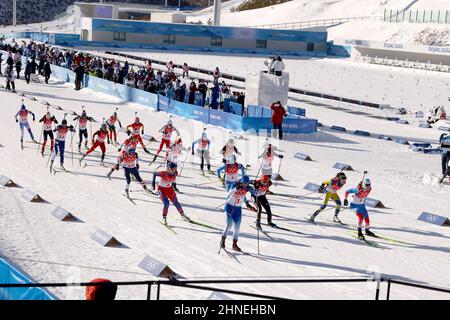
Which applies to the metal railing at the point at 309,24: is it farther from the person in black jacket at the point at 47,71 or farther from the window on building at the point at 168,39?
the person in black jacket at the point at 47,71

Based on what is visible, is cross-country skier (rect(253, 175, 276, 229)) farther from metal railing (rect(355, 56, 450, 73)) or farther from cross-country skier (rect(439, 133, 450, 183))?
metal railing (rect(355, 56, 450, 73))

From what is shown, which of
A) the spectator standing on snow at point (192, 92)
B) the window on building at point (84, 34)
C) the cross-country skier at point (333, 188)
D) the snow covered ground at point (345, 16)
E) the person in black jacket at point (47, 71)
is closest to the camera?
the cross-country skier at point (333, 188)

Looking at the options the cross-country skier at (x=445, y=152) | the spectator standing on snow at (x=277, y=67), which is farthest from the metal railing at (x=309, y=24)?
the cross-country skier at (x=445, y=152)

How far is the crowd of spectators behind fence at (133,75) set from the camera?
114 feet

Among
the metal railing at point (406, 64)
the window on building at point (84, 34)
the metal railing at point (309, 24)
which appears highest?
the metal railing at point (309, 24)

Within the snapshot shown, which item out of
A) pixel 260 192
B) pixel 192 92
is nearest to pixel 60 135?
pixel 260 192

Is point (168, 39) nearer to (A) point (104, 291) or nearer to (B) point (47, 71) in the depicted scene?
(B) point (47, 71)

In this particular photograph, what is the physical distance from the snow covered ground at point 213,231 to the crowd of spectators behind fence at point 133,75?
730 cm

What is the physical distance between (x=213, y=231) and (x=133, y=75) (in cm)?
2388

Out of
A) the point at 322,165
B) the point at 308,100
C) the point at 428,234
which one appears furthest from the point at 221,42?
the point at 428,234

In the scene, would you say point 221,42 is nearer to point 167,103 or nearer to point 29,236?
point 167,103

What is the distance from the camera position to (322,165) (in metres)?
25.2

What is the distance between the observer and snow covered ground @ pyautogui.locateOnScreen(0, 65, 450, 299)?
1349cm

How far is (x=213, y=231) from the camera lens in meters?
16.5
